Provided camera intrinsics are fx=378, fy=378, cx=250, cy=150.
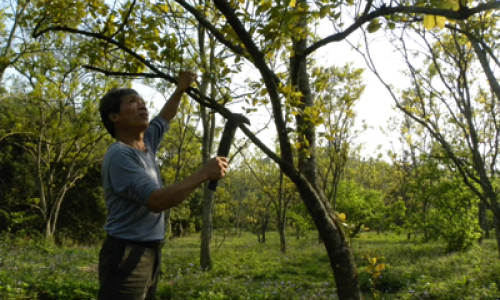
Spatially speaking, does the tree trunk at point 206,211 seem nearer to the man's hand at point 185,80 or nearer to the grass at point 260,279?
the grass at point 260,279

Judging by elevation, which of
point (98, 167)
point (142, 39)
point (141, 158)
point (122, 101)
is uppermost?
point (98, 167)

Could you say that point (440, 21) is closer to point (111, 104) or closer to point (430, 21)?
point (430, 21)

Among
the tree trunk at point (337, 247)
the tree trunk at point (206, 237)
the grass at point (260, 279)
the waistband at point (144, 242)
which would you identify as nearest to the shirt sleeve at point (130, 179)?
the waistband at point (144, 242)

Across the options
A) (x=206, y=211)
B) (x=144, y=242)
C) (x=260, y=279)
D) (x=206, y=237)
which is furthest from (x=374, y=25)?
(x=206, y=237)

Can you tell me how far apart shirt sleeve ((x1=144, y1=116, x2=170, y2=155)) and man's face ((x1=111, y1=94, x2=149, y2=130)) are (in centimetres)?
30

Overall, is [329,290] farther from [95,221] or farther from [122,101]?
[95,221]

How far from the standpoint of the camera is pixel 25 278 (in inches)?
212

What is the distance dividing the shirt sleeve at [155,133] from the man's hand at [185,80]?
274 millimetres

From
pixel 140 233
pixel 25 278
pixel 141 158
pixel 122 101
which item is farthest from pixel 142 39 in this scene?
pixel 25 278

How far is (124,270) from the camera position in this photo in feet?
6.14

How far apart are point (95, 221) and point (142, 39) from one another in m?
19.6

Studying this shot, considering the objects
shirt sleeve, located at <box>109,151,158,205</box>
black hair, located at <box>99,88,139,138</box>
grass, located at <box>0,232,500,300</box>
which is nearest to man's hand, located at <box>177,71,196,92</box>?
black hair, located at <box>99,88,139,138</box>

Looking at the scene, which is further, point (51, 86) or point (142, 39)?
point (51, 86)

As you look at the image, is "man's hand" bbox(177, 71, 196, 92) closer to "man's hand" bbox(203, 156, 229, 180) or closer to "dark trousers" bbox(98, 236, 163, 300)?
"man's hand" bbox(203, 156, 229, 180)
